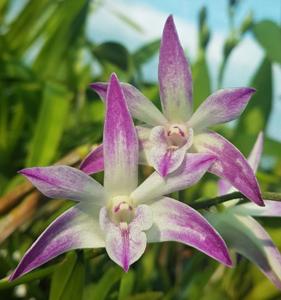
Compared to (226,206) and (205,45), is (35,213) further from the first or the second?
(205,45)

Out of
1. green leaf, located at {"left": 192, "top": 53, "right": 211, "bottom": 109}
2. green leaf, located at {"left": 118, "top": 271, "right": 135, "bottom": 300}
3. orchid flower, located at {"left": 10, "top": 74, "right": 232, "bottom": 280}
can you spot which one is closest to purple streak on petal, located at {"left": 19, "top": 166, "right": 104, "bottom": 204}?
orchid flower, located at {"left": 10, "top": 74, "right": 232, "bottom": 280}

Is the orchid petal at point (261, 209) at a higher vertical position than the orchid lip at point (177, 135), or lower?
lower

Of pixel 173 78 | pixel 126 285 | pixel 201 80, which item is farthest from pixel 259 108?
pixel 173 78

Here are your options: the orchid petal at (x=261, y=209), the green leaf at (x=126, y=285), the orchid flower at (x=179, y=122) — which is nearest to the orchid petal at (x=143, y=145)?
the orchid flower at (x=179, y=122)

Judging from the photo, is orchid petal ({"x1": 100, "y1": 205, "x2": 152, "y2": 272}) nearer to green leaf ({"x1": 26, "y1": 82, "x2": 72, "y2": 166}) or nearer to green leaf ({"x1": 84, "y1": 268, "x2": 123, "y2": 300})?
green leaf ({"x1": 84, "y1": 268, "x2": 123, "y2": 300})

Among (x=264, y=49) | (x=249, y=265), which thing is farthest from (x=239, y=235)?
(x=264, y=49)

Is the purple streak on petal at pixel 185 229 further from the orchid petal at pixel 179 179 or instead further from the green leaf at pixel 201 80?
the green leaf at pixel 201 80

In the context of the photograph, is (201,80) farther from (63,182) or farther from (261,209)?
(63,182)
